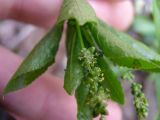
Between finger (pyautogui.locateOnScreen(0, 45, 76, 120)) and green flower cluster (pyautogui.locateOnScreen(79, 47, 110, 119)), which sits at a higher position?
green flower cluster (pyautogui.locateOnScreen(79, 47, 110, 119))

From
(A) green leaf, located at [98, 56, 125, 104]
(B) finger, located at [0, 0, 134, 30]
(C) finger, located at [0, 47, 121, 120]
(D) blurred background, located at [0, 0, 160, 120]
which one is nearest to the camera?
(A) green leaf, located at [98, 56, 125, 104]

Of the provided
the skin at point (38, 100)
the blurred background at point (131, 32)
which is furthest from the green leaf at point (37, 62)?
the blurred background at point (131, 32)

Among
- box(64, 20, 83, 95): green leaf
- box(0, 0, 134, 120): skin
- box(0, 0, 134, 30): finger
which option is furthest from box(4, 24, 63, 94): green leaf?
box(0, 0, 134, 30): finger

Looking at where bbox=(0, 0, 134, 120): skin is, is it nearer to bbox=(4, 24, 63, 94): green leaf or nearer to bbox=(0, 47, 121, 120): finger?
bbox=(0, 47, 121, 120): finger

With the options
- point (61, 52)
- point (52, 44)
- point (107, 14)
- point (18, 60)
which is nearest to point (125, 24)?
point (107, 14)

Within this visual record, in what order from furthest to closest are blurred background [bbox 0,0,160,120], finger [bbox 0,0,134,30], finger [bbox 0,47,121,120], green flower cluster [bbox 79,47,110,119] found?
blurred background [bbox 0,0,160,120], finger [bbox 0,0,134,30], finger [bbox 0,47,121,120], green flower cluster [bbox 79,47,110,119]

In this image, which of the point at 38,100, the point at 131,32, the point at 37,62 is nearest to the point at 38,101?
the point at 38,100
